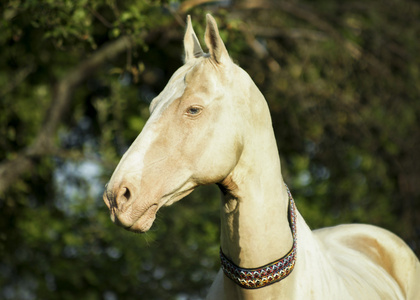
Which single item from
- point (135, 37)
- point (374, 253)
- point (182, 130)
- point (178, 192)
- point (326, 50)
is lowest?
point (326, 50)

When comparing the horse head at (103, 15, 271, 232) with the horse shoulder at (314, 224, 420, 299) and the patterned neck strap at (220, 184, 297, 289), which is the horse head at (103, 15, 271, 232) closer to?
the patterned neck strap at (220, 184, 297, 289)

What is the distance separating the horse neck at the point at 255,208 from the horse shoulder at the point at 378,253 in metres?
0.89

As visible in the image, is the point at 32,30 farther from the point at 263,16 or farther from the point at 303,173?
the point at 303,173

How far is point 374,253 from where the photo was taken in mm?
3561

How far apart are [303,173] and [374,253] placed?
5.13 metres

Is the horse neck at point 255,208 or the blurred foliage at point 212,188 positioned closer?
the horse neck at point 255,208

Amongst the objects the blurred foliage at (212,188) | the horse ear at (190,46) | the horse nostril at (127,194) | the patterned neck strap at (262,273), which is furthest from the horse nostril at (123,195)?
the blurred foliage at (212,188)

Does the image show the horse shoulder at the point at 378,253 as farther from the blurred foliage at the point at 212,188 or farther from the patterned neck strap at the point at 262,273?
the blurred foliage at the point at 212,188

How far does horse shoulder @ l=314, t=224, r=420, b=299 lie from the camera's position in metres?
3.34

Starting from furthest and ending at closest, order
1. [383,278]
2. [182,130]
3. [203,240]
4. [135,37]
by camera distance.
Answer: [203,240], [135,37], [383,278], [182,130]

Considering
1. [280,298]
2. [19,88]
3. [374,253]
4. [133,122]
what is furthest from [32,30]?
[280,298]

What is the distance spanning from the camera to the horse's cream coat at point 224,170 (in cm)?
227

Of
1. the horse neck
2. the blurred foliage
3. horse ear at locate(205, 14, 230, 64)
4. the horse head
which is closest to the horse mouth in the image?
the horse head

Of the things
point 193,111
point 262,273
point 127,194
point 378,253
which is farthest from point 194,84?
point 378,253
